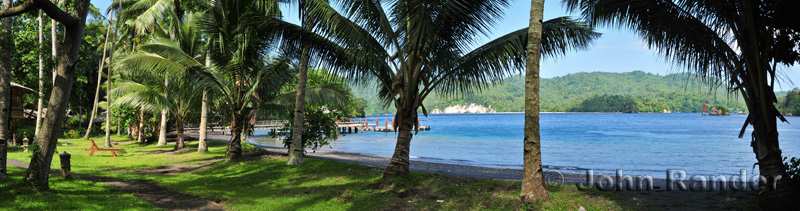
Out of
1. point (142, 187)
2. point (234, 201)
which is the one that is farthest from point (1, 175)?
point (234, 201)

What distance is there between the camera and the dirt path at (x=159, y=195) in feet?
24.6

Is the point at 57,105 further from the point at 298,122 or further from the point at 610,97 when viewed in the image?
the point at 610,97

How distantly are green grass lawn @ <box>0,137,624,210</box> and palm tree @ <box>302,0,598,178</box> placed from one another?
0.92 meters

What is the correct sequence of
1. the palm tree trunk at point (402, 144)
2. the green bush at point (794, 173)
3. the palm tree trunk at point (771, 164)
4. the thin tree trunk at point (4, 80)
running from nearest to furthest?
the palm tree trunk at point (771, 164), the green bush at point (794, 173), the thin tree trunk at point (4, 80), the palm tree trunk at point (402, 144)

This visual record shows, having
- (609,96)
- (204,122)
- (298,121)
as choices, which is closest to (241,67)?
(298,121)

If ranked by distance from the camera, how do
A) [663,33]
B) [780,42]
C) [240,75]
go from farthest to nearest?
1. [240,75]
2. [663,33]
3. [780,42]

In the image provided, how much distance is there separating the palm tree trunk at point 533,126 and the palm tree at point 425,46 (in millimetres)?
1906

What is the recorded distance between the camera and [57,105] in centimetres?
736

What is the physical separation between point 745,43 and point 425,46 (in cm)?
509

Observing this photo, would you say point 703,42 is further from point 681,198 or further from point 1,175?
point 1,175

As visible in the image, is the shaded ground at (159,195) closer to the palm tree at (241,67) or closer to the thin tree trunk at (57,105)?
the thin tree trunk at (57,105)

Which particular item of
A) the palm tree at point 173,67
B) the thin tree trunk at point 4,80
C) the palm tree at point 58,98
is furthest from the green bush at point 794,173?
the palm tree at point 173,67

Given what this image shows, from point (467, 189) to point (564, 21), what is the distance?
12.5 ft

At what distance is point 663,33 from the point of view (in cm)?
714
